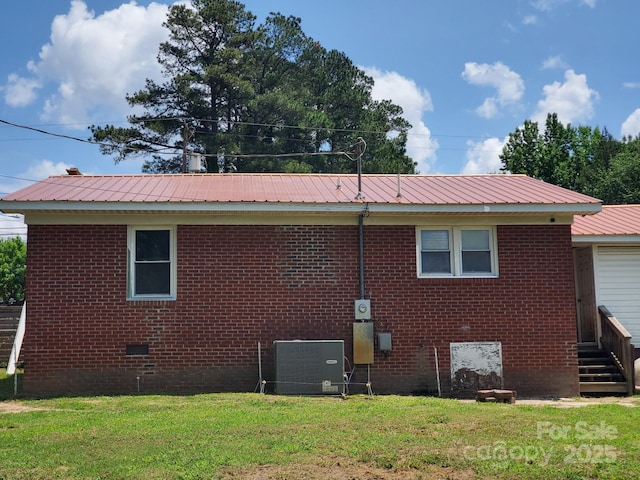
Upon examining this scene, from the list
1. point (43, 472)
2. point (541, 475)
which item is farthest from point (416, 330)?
point (43, 472)

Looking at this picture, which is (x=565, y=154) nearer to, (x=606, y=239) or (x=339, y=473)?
(x=606, y=239)

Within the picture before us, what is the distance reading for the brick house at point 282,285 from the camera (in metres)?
12.8

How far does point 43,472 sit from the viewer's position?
23.1 feet

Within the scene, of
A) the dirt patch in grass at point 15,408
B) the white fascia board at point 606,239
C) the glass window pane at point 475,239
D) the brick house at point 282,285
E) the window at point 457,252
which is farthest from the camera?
the white fascia board at point 606,239

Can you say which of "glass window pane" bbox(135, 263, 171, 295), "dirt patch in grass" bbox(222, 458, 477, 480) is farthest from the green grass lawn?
"glass window pane" bbox(135, 263, 171, 295)

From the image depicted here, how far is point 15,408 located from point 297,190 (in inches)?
254

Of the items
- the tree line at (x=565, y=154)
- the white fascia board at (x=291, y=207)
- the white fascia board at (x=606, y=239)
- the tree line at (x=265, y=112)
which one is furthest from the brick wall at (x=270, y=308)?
the tree line at (x=565, y=154)

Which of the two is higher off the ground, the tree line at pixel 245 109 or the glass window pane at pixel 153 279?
the tree line at pixel 245 109

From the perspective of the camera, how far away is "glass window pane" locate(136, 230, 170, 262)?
43.1 ft

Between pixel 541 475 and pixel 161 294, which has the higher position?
pixel 161 294

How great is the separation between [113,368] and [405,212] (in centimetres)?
591

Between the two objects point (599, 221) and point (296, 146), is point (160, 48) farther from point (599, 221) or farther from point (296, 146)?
point (599, 221)

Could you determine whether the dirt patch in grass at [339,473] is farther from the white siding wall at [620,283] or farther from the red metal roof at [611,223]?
the white siding wall at [620,283]

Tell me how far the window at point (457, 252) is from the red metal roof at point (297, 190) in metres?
0.66
